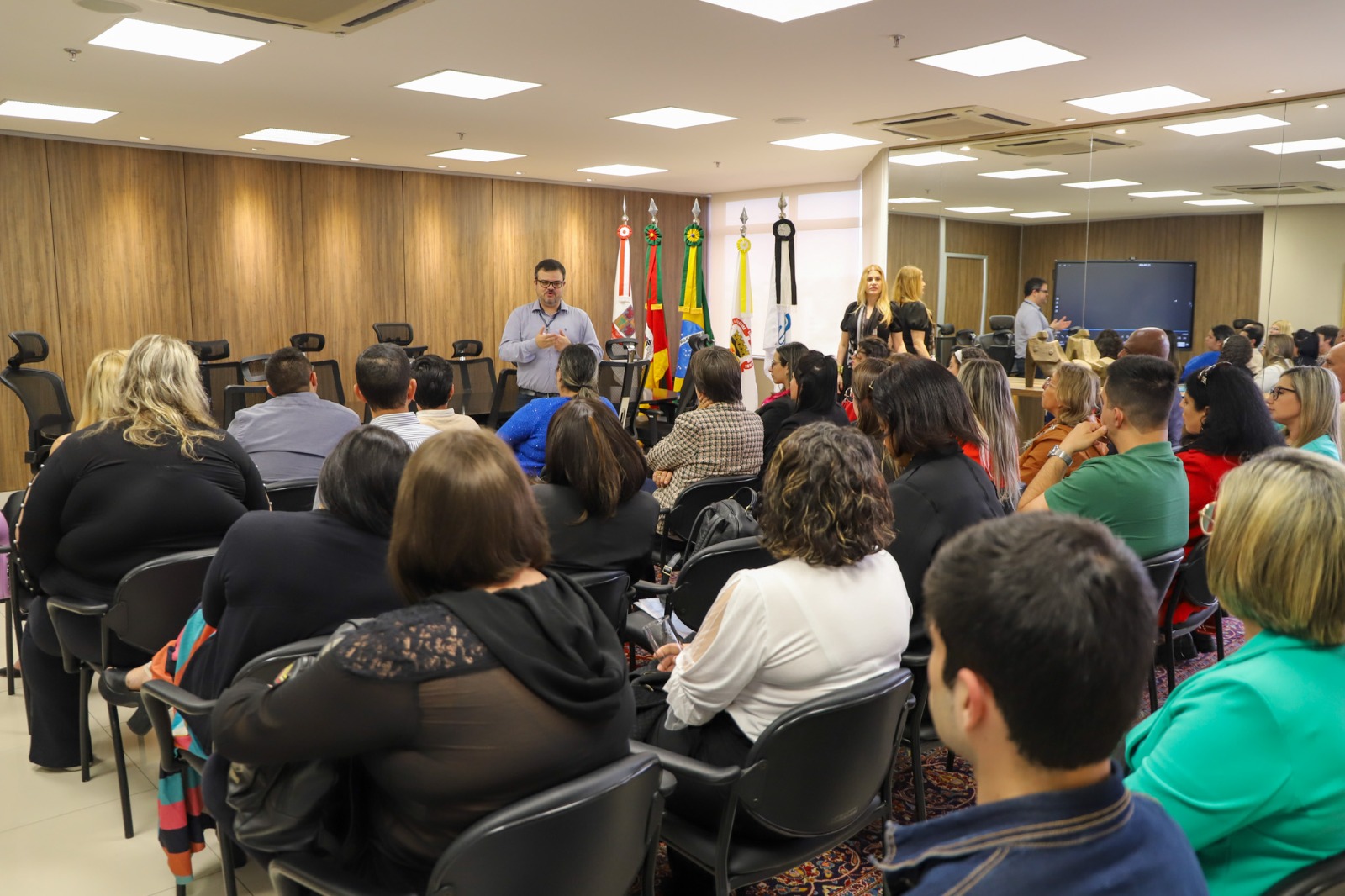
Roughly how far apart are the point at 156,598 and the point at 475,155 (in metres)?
7.62

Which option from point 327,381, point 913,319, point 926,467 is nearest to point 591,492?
point 926,467

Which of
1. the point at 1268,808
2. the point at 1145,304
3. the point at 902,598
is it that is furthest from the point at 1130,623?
the point at 1145,304

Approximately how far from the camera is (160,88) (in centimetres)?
624

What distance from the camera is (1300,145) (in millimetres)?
6938

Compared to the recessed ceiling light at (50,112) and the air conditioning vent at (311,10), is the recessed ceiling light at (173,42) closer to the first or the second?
the air conditioning vent at (311,10)

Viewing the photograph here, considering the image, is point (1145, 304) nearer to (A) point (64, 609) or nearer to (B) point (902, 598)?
(B) point (902, 598)

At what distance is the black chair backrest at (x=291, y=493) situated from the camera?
3.64 meters

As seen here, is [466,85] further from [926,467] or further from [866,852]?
[866,852]

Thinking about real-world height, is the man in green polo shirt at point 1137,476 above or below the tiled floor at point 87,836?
above

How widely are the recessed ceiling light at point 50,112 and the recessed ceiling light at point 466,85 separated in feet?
9.16

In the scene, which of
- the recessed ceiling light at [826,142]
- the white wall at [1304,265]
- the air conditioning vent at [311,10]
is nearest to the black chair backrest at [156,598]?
the air conditioning vent at [311,10]

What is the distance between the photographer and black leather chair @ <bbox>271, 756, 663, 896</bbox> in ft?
4.51

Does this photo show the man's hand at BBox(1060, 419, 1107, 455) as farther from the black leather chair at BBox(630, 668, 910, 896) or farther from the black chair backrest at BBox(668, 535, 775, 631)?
the black leather chair at BBox(630, 668, 910, 896)

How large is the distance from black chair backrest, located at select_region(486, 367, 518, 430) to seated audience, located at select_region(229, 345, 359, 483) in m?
2.82
